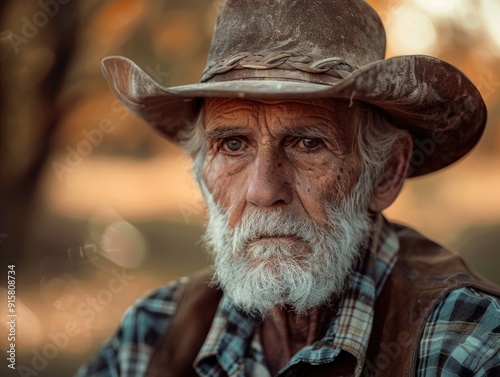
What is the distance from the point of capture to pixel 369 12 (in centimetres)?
268

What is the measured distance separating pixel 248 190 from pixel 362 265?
2.00 ft

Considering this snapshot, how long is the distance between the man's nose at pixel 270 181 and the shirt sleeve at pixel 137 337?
0.88 metres

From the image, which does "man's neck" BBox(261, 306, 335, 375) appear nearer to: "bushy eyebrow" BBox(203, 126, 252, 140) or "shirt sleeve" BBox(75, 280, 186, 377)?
"shirt sleeve" BBox(75, 280, 186, 377)

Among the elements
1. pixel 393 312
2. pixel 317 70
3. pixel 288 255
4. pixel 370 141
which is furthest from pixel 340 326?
pixel 317 70

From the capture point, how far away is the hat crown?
2.46 metres

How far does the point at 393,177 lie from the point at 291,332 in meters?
0.77

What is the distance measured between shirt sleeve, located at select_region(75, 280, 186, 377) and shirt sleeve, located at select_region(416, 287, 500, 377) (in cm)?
121

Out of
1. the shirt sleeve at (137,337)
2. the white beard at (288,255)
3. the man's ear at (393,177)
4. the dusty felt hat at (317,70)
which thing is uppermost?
the dusty felt hat at (317,70)

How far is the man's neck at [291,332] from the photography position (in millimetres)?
2732

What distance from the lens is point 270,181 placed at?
2.43 m

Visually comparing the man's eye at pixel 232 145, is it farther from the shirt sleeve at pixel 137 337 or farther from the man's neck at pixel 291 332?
the shirt sleeve at pixel 137 337

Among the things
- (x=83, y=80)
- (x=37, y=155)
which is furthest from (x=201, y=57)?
(x=37, y=155)

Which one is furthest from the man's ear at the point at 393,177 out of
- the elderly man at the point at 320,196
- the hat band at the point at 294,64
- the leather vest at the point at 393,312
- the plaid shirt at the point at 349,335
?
the hat band at the point at 294,64

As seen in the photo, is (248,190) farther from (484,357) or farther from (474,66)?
(474,66)
